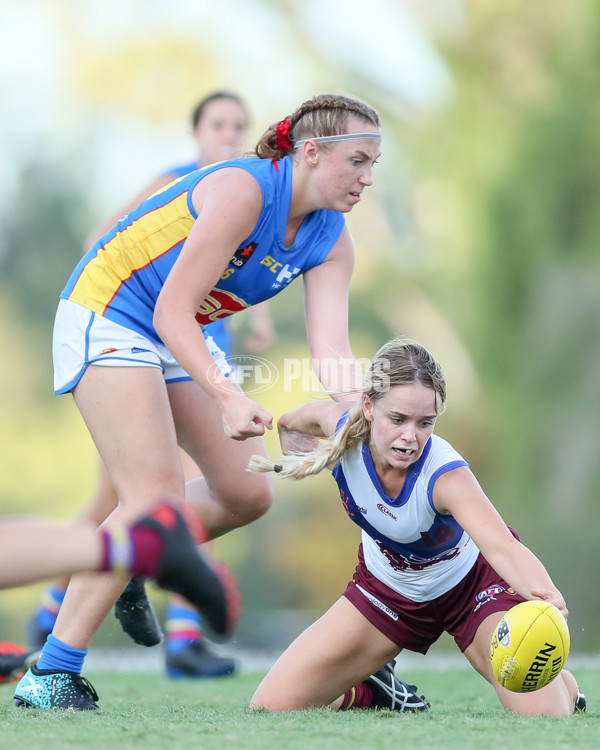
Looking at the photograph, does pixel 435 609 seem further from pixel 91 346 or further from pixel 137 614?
pixel 91 346

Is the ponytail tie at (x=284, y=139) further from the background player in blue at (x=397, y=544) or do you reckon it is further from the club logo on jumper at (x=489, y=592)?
the club logo on jumper at (x=489, y=592)

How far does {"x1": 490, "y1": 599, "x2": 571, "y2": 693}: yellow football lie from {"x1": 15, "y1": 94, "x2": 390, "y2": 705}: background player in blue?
1033 mm

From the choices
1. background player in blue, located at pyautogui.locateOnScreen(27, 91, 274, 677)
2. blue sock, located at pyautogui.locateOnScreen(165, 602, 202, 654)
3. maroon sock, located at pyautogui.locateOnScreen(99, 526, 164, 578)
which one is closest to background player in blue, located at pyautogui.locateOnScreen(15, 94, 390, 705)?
background player in blue, located at pyautogui.locateOnScreen(27, 91, 274, 677)

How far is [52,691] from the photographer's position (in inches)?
143

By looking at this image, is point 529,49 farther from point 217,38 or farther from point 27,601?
point 27,601

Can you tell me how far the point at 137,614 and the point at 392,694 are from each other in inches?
41.3

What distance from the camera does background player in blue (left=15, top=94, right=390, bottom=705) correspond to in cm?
354

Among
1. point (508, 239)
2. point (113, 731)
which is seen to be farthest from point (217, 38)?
point (113, 731)

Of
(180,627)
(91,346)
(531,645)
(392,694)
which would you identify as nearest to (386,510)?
(531,645)

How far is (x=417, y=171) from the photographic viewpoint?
16.0 meters

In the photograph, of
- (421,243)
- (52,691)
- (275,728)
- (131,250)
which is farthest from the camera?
(421,243)

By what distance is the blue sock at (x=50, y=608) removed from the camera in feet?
15.8

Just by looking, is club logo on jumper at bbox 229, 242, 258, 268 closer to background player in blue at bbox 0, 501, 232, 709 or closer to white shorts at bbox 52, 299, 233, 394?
white shorts at bbox 52, 299, 233, 394

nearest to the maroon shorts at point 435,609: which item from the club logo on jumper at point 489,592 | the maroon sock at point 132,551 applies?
the club logo on jumper at point 489,592
